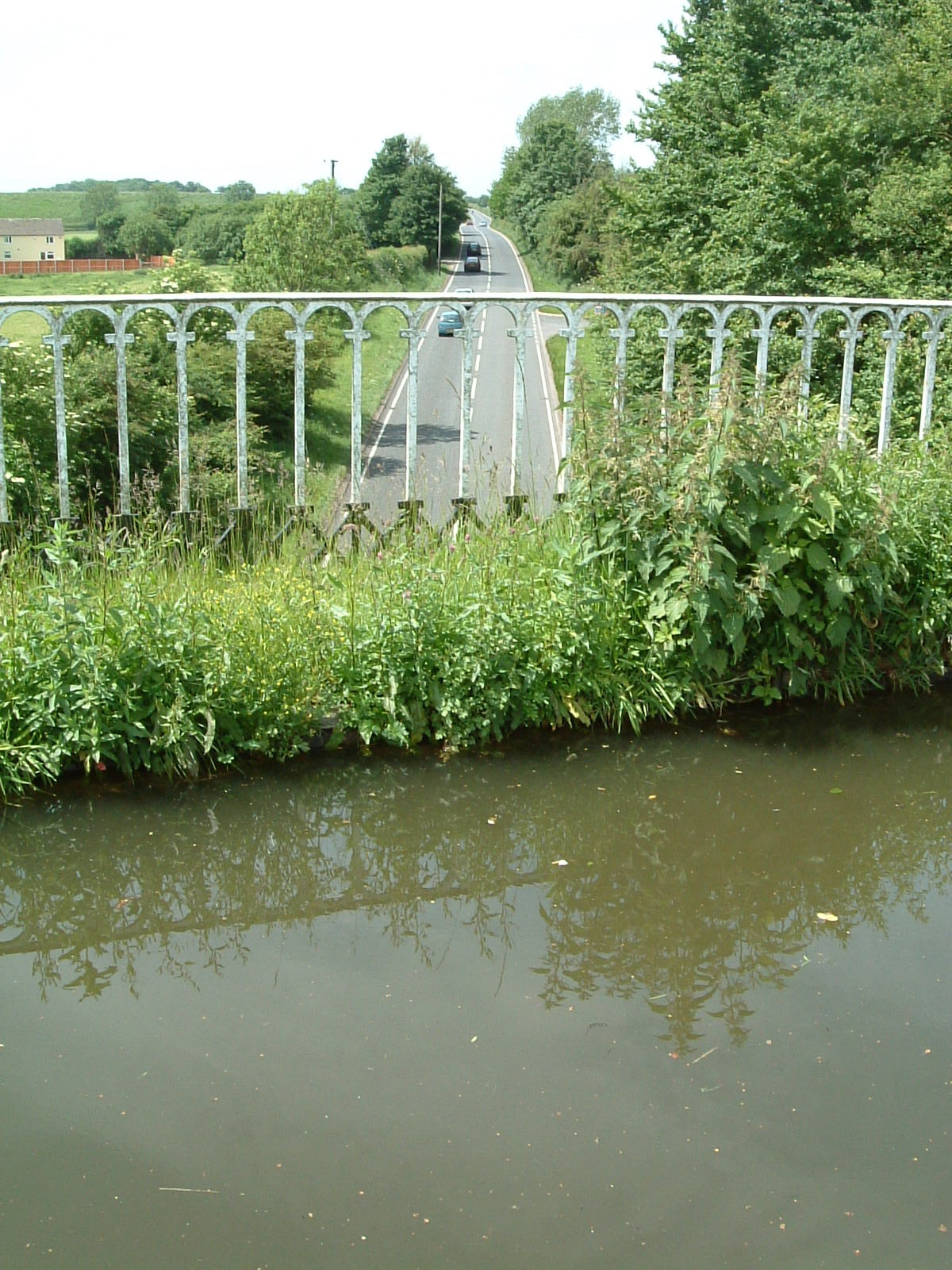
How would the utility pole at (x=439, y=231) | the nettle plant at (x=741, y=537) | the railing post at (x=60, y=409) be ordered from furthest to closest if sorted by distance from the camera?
1. the utility pole at (x=439, y=231)
2. the railing post at (x=60, y=409)
3. the nettle plant at (x=741, y=537)

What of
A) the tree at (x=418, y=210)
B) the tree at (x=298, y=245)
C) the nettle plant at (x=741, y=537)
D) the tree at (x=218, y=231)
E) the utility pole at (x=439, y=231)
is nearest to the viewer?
the nettle plant at (x=741, y=537)

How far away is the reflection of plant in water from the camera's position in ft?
13.5

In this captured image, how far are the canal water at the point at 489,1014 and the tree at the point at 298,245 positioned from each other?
31.7 m

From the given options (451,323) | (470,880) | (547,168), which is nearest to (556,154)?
(547,168)

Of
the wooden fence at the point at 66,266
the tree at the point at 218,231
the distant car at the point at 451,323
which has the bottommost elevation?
the distant car at the point at 451,323

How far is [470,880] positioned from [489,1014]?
0.85 metres

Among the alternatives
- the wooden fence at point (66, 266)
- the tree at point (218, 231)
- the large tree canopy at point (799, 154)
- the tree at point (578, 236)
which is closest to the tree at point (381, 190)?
the tree at point (218, 231)

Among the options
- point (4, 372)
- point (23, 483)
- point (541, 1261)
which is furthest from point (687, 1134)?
point (4, 372)

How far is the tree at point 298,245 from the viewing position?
118ft

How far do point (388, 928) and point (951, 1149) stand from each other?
6.04 feet

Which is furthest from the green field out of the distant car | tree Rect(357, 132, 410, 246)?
the distant car

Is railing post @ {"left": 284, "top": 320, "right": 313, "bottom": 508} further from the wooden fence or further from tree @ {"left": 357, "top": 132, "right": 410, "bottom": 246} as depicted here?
tree @ {"left": 357, "top": 132, "right": 410, "bottom": 246}

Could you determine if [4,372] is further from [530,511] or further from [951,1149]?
[951,1149]

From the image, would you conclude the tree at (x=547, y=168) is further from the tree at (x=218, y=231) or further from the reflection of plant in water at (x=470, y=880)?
the reflection of plant in water at (x=470, y=880)
